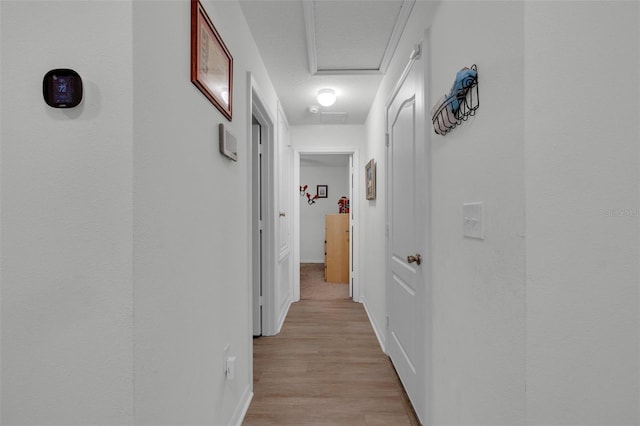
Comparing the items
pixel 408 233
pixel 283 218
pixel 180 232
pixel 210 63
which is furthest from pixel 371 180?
pixel 180 232

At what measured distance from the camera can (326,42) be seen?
210 centimetres

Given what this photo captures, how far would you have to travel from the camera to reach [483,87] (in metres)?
1.03

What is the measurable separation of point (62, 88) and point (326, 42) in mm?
1697

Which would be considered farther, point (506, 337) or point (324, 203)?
point (324, 203)

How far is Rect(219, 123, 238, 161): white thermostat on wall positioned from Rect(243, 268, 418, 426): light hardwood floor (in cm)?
146

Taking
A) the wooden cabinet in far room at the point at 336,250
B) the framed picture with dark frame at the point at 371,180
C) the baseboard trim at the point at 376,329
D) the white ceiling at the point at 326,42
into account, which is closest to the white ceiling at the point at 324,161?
the wooden cabinet in far room at the point at 336,250

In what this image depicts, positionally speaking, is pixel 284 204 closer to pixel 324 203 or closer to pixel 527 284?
pixel 527 284

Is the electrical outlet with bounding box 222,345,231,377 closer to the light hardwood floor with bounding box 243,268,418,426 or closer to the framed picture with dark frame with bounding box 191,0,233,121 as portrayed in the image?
the light hardwood floor with bounding box 243,268,418,426

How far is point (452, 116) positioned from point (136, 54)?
1065mm

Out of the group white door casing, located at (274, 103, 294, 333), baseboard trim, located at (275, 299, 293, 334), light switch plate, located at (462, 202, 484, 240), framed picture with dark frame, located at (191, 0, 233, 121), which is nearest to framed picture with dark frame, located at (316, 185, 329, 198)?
white door casing, located at (274, 103, 294, 333)

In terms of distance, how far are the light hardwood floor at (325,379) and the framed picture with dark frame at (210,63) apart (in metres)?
1.67

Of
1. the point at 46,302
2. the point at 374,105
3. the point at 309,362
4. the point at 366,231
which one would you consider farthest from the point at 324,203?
the point at 46,302

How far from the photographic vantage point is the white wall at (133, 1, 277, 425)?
848 mm

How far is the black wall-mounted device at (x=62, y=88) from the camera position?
2.57ft
